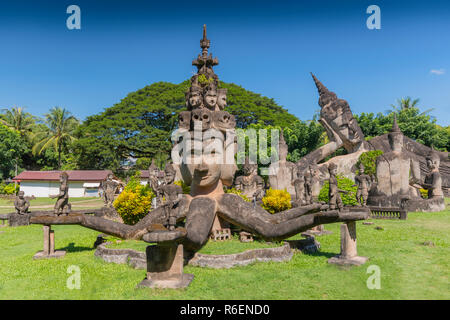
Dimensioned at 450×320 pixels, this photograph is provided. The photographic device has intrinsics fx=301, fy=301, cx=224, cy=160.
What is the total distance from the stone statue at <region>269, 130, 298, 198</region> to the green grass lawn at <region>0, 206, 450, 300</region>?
1292cm

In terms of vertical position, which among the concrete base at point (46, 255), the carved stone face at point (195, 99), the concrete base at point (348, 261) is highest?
the carved stone face at point (195, 99)

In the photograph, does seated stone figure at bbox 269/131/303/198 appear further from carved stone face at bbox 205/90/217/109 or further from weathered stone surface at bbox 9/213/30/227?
weathered stone surface at bbox 9/213/30/227

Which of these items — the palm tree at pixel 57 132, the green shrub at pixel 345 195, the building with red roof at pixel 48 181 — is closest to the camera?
the green shrub at pixel 345 195

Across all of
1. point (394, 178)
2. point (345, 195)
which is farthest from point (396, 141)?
point (345, 195)

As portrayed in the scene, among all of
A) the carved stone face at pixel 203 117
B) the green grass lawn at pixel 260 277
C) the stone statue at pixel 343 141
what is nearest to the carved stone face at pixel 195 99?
the carved stone face at pixel 203 117

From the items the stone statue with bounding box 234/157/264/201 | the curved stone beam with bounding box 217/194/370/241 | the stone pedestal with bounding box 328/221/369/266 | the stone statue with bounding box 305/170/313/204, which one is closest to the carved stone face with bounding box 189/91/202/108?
the curved stone beam with bounding box 217/194/370/241

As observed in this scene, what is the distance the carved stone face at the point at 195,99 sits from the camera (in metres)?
9.02

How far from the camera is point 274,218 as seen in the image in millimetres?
8062

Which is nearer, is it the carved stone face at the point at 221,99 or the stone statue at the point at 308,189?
the carved stone face at the point at 221,99

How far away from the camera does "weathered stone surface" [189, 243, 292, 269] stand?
22.2 feet

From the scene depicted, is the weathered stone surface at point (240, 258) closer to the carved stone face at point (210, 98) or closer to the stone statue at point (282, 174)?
the carved stone face at point (210, 98)

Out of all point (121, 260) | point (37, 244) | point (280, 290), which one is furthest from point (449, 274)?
point (37, 244)
